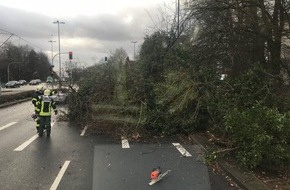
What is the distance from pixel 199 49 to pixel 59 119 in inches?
295

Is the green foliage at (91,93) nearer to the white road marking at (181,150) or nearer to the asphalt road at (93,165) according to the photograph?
the asphalt road at (93,165)

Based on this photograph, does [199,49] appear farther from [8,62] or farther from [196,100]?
[8,62]

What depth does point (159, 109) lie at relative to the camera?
13742mm

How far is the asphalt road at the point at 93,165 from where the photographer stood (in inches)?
254

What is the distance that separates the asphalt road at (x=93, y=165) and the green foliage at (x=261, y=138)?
88 cm

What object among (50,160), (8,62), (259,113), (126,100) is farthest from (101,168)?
(8,62)

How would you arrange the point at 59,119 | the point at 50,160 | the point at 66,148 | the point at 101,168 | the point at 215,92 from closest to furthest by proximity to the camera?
the point at 101,168 → the point at 50,160 → the point at 66,148 → the point at 215,92 → the point at 59,119

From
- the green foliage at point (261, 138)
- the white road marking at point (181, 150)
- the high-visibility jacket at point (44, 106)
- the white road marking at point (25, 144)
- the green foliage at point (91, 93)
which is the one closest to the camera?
the green foliage at point (261, 138)

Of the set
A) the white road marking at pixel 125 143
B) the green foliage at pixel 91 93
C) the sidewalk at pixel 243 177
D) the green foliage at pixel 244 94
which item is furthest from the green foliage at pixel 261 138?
the green foliage at pixel 91 93

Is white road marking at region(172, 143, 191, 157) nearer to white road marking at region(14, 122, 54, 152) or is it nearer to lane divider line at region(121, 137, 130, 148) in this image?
lane divider line at region(121, 137, 130, 148)

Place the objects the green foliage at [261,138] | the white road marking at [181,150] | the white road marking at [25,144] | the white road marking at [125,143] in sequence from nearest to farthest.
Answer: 1. the green foliage at [261,138]
2. the white road marking at [181,150]
3. the white road marking at [25,144]
4. the white road marking at [125,143]

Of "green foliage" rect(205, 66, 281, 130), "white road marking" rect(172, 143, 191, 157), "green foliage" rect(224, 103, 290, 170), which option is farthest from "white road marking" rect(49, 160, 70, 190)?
"green foliage" rect(205, 66, 281, 130)

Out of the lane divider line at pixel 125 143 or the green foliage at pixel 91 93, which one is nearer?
the lane divider line at pixel 125 143

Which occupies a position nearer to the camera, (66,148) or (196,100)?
(66,148)
